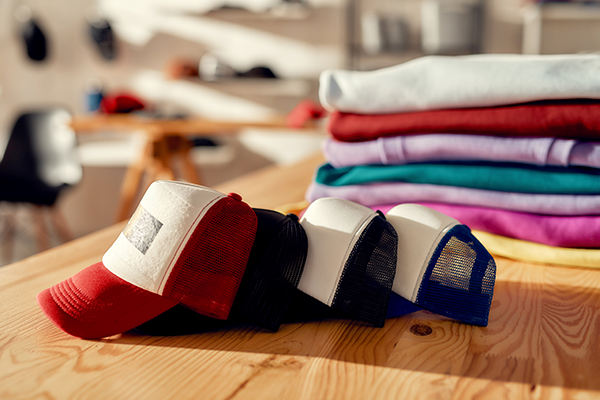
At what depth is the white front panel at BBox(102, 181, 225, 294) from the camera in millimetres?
337

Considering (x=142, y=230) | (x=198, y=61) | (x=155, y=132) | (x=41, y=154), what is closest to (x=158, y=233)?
(x=142, y=230)

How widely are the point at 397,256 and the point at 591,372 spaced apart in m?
0.15

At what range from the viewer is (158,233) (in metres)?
0.34

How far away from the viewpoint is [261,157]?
10.2ft

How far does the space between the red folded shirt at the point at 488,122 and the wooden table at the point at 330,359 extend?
172mm

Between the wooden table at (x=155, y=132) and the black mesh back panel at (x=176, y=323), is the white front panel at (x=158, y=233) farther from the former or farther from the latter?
the wooden table at (x=155, y=132)

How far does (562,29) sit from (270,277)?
2.55 m

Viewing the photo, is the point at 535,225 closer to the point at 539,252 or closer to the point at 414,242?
the point at 539,252

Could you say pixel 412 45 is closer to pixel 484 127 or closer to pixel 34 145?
pixel 34 145

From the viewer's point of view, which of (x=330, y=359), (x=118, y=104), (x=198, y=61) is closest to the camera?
(x=330, y=359)

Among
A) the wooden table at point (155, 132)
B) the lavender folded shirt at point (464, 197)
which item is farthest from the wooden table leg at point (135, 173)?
the lavender folded shirt at point (464, 197)

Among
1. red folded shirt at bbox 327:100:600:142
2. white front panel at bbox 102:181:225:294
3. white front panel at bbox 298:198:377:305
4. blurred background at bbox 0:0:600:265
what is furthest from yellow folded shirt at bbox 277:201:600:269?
blurred background at bbox 0:0:600:265

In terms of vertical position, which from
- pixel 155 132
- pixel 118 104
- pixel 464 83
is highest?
pixel 464 83

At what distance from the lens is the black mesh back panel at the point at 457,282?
0.37m
